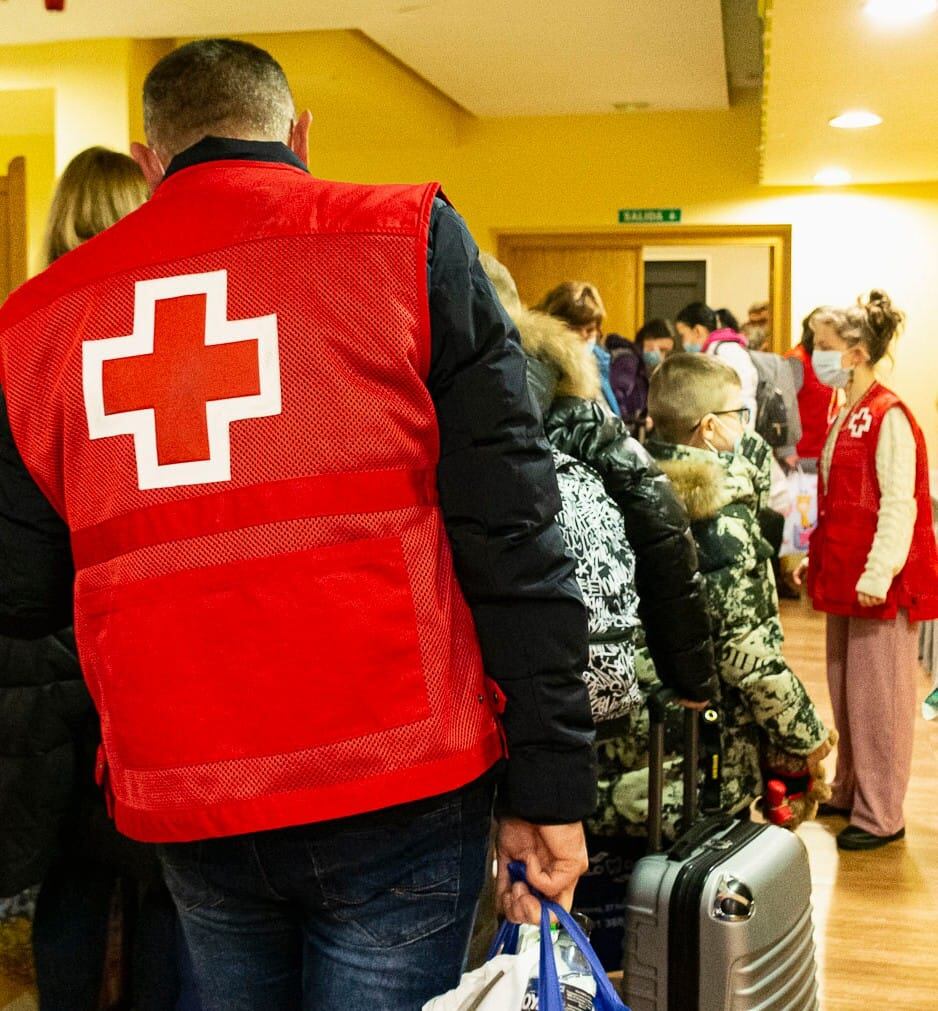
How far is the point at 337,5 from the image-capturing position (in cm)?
665

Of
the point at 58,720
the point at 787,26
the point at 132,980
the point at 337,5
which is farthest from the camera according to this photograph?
the point at 337,5

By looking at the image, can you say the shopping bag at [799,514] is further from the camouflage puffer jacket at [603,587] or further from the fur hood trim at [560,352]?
the camouflage puffer jacket at [603,587]

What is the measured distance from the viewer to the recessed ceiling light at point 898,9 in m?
4.91

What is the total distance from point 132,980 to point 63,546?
1.20 metres

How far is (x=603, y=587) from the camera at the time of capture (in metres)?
2.08

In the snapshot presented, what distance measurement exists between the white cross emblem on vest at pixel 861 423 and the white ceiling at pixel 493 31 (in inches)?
148

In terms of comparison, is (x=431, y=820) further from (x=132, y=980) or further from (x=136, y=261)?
(x=132, y=980)

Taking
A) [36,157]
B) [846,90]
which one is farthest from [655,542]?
[36,157]

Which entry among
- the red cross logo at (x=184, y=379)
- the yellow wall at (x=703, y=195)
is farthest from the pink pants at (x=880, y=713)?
the yellow wall at (x=703, y=195)

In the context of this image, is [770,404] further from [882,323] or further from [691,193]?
[882,323]

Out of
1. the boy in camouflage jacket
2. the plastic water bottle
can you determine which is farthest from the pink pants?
the plastic water bottle

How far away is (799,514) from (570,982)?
267 inches

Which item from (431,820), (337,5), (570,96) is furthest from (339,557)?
(570,96)

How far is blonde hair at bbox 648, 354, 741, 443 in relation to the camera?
123 inches
